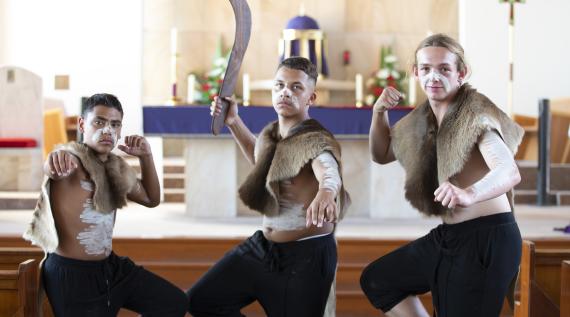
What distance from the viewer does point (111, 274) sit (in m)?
3.27

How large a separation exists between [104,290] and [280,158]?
32.6 inches

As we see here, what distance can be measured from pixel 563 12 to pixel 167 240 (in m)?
6.87

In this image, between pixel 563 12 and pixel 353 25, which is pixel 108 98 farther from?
pixel 563 12

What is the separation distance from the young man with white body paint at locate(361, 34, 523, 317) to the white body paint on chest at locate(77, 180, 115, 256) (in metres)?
1.01

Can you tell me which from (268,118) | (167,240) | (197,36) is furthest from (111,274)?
(197,36)

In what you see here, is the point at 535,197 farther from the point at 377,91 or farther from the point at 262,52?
the point at 262,52

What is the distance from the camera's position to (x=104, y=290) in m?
3.24

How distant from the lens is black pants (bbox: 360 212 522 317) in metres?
2.95

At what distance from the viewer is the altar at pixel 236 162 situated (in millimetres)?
6355

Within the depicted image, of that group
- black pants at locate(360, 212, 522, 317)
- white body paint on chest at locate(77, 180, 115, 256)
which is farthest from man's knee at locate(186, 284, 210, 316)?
black pants at locate(360, 212, 522, 317)

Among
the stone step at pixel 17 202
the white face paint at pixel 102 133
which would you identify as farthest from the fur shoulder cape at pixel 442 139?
the stone step at pixel 17 202

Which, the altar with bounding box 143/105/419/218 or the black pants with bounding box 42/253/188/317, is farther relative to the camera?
the altar with bounding box 143/105/419/218

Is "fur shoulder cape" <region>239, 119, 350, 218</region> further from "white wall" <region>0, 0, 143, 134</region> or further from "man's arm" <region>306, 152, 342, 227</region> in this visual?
"white wall" <region>0, 0, 143, 134</region>

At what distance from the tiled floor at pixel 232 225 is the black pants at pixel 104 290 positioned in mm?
1993
